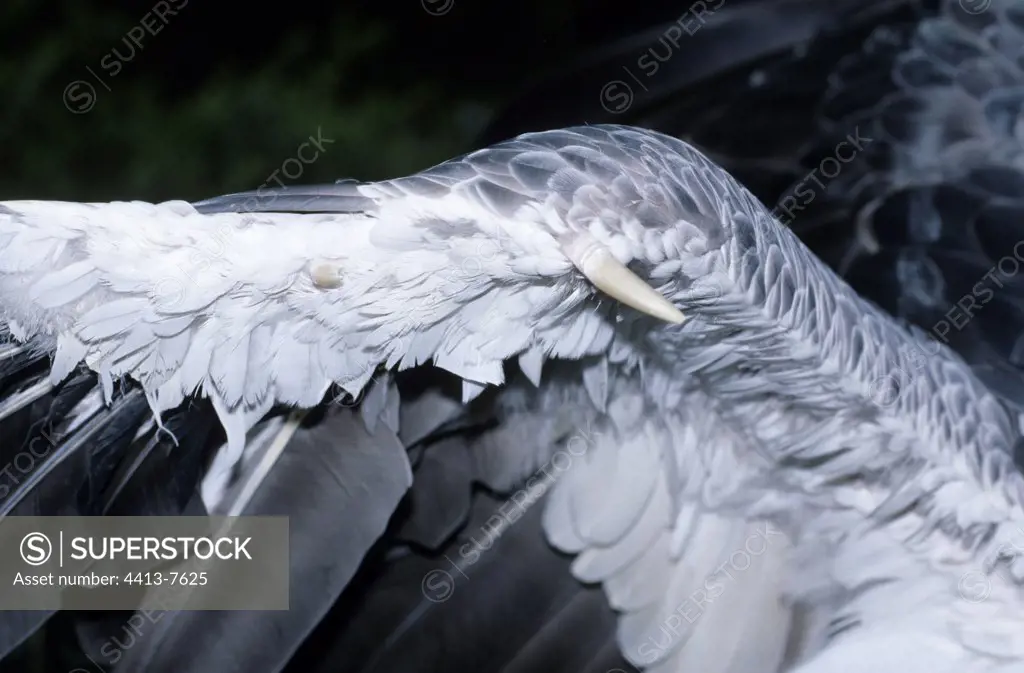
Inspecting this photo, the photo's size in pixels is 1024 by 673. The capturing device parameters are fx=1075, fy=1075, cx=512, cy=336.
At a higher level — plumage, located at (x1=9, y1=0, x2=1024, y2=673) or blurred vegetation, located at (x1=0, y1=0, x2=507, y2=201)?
blurred vegetation, located at (x1=0, y1=0, x2=507, y2=201)

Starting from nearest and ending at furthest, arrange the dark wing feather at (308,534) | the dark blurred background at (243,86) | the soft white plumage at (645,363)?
the soft white plumage at (645,363) < the dark wing feather at (308,534) < the dark blurred background at (243,86)

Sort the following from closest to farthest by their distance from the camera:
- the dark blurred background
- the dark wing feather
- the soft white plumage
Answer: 1. the soft white plumage
2. the dark wing feather
3. the dark blurred background

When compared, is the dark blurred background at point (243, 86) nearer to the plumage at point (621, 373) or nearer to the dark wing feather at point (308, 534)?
the plumage at point (621, 373)

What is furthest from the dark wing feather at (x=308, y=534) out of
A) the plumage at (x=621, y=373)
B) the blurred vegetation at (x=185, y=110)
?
the blurred vegetation at (x=185, y=110)

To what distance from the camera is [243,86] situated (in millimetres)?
1417

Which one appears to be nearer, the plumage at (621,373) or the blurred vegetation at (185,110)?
the plumage at (621,373)

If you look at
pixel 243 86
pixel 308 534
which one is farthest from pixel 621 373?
pixel 243 86

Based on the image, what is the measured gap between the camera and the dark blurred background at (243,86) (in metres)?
1.34

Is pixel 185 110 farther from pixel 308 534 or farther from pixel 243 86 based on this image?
pixel 308 534

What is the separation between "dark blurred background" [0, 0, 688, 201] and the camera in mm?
1337

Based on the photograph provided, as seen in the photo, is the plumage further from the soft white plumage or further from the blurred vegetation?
the blurred vegetation

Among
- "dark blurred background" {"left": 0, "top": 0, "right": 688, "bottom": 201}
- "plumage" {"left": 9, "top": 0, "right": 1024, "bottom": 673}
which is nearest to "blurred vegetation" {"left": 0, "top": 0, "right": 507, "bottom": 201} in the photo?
"dark blurred background" {"left": 0, "top": 0, "right": 688, "bottom": 201}

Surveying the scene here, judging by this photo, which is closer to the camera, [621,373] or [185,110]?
[621,373]

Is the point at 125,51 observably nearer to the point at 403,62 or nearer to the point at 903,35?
the point at 403,62
